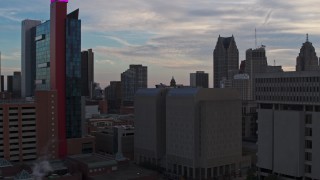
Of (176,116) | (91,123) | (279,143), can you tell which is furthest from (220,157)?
(91,123)

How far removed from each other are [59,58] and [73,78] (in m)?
6.21

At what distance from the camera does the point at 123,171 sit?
8375cm

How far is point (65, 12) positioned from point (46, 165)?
3917 centimetres

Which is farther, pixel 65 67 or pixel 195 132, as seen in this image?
pixel 65 67

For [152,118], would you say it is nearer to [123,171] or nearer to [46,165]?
[123,171]

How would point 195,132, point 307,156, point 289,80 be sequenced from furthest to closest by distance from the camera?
point 195,132 → point 289,80 → point 307,156

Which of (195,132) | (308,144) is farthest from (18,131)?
(308,144)

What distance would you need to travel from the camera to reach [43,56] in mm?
111625

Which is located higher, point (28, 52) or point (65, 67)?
point (28, 52)

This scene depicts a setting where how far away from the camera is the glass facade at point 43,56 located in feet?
357

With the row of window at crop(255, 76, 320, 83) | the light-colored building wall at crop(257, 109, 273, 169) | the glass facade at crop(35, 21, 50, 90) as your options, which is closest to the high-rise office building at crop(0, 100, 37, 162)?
the glass facade at crop(35, 21, 50, 90)

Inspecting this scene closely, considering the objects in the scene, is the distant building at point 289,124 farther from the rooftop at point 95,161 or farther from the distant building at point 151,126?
the distant building at point 151,126

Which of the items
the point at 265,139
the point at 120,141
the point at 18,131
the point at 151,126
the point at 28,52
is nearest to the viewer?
the point at 265,139

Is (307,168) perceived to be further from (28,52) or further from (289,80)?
(28,52)
